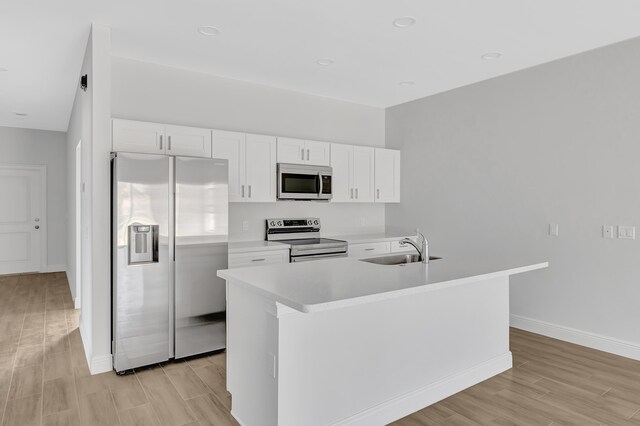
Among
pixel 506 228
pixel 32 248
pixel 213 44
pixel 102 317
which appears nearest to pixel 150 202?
pixel 102 317

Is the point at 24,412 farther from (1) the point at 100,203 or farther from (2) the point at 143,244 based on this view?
(1) the point at 100,203

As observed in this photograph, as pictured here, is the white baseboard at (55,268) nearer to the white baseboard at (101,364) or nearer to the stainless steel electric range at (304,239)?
the stainless steel electric range at (304,239)

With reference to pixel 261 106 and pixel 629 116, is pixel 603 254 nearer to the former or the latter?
pixel 629 116

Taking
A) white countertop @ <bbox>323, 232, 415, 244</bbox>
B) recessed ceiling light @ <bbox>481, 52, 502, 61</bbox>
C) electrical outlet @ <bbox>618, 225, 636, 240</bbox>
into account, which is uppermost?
recessed ceiling light @ <bbox>481, 52, 502, 61</bbox>

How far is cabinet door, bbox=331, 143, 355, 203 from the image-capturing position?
5129 mm

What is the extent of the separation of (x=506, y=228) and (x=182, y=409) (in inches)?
140

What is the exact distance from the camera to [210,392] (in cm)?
285

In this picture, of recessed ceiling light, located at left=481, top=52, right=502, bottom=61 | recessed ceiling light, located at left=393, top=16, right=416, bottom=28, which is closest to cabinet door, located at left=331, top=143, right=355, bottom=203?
recessed ceiling light, located at left=481, top=52, right=502, bottom=61

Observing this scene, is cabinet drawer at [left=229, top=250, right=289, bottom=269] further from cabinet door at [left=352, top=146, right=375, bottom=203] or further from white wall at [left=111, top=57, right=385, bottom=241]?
cabinet door at [left=352, top=146, right=375, bottom=203]

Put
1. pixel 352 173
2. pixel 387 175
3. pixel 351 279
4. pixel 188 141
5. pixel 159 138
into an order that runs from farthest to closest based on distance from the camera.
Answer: pixel 387 175, pixel 352 173, pixel 188 141, pixel 159 138, pixel 351 279

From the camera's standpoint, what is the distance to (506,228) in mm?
4406

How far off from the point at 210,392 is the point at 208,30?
2.73 meters

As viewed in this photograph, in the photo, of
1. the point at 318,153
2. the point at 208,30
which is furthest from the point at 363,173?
the point at 208,30

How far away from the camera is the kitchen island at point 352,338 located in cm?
208
